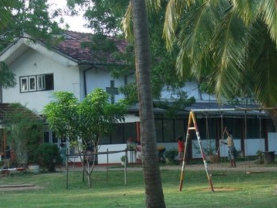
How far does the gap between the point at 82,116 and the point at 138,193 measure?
5.03m

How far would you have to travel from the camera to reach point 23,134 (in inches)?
1227

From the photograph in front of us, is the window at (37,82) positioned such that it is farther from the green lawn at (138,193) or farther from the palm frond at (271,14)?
the palm frond at (271,14)

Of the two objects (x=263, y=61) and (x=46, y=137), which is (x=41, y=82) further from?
(x=263, y=61)

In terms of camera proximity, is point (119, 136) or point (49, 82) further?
point (49, 82)

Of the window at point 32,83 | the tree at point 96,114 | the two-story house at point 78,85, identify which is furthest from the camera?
the window at point 32,83

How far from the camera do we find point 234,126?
4128 cm

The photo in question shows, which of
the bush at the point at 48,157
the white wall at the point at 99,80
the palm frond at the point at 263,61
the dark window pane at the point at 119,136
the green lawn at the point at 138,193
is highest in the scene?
the white wall at the point at 99,80

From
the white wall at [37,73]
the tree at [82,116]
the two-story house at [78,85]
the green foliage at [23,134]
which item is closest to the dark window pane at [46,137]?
the two-story house at [78,85]

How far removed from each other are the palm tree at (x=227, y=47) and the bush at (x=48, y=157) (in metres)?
15.4

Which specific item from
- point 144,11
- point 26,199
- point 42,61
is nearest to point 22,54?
point 42,61

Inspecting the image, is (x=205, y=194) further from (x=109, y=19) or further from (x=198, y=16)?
(x=109, y=19)

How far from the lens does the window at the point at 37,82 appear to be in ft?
125

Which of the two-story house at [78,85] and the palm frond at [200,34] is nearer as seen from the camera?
the palm frond at [200,34]

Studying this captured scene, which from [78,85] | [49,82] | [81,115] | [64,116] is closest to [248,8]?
[81,115]
